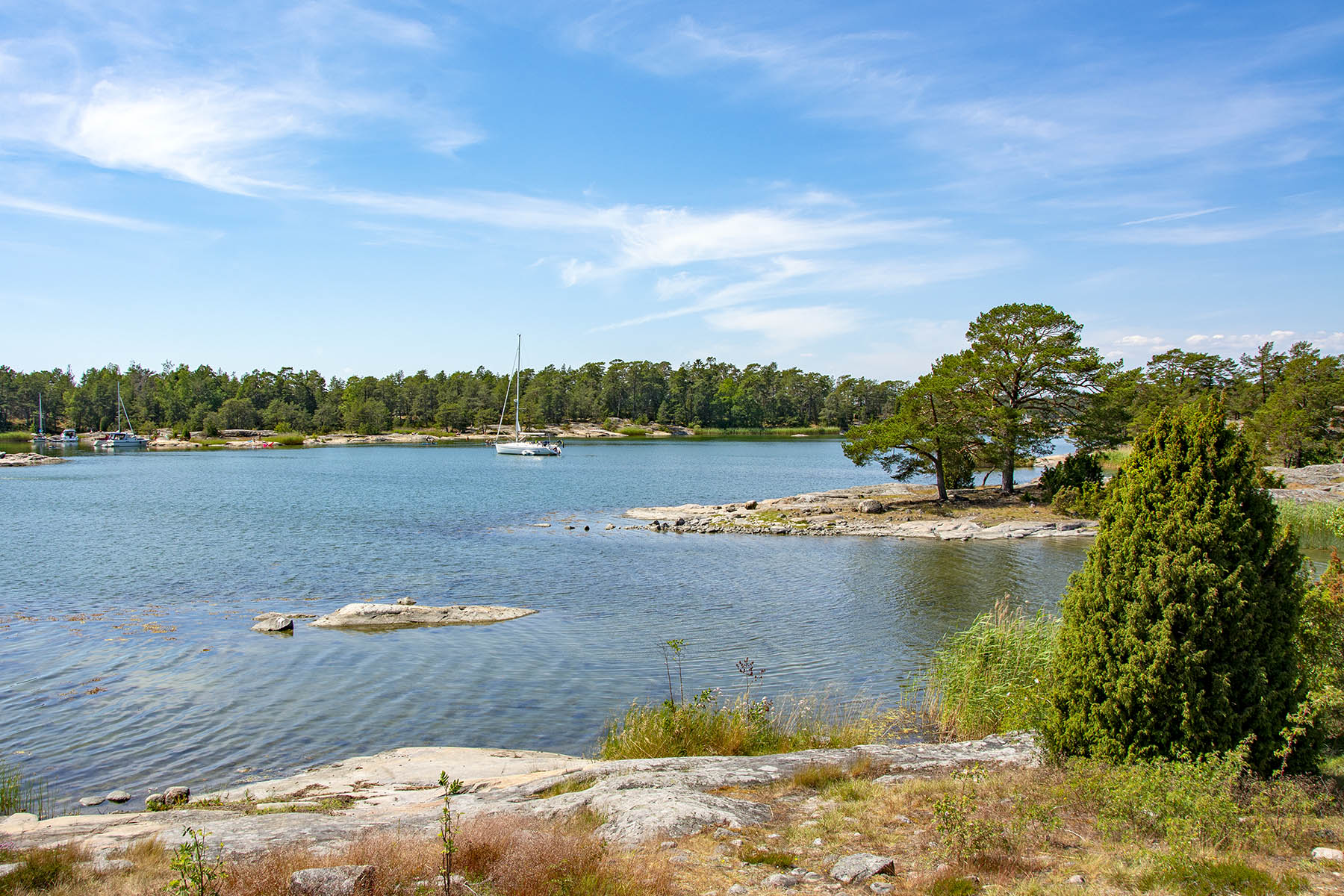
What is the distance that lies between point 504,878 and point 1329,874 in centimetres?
629

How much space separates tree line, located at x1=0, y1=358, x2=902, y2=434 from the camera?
165 metres

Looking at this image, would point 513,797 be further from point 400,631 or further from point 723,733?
point 400,631

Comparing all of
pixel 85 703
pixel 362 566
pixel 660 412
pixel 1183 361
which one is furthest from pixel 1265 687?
pixel 660 412

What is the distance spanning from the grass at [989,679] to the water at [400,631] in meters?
2.02

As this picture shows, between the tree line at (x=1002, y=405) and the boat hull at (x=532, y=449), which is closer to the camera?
the tree line at (x=1002, y=405)

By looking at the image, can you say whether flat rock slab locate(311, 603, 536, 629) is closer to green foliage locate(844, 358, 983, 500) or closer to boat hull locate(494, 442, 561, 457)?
green foliage locate(844, 358, 983, 500)

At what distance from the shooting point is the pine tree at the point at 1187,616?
789cm

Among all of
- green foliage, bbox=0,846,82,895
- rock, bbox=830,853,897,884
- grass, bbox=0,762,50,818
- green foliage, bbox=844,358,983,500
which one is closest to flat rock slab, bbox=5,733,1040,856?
green foliage, bbox=0,846,82,895

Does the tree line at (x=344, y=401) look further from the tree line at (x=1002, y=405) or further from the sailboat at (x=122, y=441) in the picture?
the tree line at (x=1002, y=405)

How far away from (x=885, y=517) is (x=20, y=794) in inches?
1606

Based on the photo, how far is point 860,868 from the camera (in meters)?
6.49

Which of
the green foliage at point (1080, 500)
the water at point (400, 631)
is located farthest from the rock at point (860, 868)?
the green foliage at point (1080, 500)

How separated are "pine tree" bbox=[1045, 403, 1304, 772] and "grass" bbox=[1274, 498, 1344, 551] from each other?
30.7 metres

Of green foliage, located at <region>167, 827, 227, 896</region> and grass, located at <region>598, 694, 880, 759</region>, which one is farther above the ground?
green foliage, located at <region>167, 827, 227, 896</region>
